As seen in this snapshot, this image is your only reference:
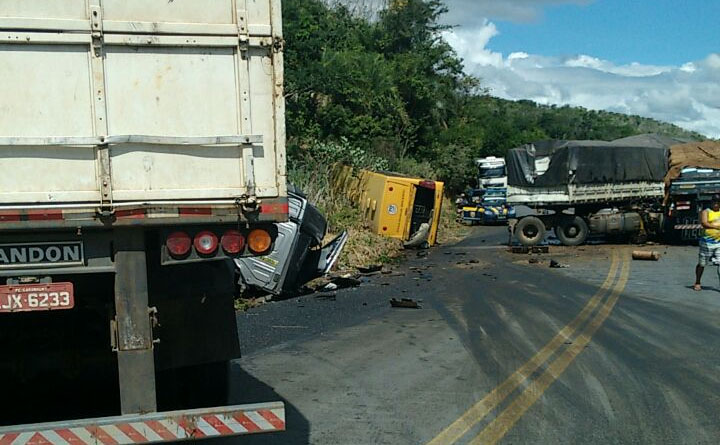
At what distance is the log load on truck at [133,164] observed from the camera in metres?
4.44

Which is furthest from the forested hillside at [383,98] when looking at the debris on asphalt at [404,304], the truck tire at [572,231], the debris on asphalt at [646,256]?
the debris on asphalt at [404,304]

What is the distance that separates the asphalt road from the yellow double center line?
0.02 metres

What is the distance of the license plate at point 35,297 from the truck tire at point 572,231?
75.4 ft

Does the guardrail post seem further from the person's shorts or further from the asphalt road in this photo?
the person's shorts

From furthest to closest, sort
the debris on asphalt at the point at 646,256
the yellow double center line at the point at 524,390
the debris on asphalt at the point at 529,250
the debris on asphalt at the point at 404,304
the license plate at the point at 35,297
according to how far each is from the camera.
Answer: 1. the debris on asphalt at the point at 529,250
2. the debris on asphalt at the point at 646,256
3. the debris on asphalt at the point at 404,304
4. the yellow double center line at the point at 524,390
5. the license plate at the point at 35,297

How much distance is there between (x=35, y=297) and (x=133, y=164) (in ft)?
2.92

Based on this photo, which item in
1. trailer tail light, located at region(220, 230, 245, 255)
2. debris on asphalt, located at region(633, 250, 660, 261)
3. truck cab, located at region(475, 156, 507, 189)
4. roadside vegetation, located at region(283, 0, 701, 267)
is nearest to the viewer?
trailer tail light, located at region(220, 230, 245, 255)

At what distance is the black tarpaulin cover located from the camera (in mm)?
25938

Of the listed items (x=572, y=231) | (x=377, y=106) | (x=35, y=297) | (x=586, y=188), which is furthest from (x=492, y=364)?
(x=377, y=106)

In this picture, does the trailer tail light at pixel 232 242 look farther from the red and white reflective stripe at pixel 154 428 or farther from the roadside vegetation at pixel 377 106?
the roadside vegetation at pixel 377 106

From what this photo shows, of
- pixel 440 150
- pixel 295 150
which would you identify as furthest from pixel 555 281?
pixel 440 150

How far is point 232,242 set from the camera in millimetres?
4820

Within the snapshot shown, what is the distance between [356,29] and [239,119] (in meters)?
45.9

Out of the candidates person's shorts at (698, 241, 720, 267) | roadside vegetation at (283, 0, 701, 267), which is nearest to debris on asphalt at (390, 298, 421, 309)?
person's shorts at (698, 241, 720, 267)
